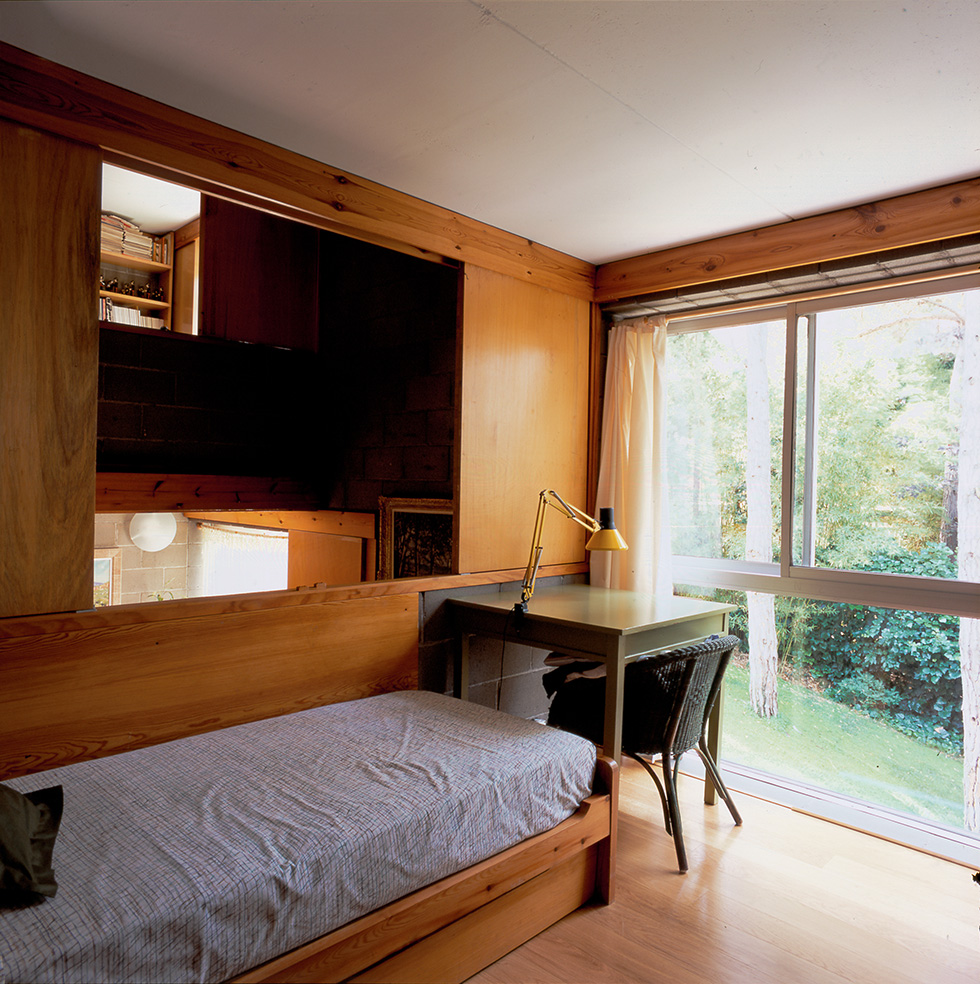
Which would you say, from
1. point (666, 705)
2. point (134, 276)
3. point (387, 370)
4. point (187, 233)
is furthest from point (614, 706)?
point (134, 276)

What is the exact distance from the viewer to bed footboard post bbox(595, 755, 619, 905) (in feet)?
7.38

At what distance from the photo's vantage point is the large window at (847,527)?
9.30 feet

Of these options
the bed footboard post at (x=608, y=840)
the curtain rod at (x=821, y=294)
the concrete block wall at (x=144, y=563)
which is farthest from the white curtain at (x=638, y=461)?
the concrete block wall at (x=144, y=563)

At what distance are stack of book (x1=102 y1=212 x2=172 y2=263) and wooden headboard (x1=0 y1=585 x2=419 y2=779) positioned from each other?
2.17 m

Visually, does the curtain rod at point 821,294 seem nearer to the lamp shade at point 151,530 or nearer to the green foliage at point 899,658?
the green foliage at point 899,658

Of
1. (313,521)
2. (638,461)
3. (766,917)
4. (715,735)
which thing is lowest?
(766,917)

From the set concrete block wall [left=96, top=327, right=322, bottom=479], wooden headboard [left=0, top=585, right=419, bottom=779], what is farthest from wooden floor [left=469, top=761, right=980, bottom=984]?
concrete block wall [left=96, top=327, right=322, bottom=479]

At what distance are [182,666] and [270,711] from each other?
1.18 ft

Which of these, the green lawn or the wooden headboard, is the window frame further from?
the wooden headboard

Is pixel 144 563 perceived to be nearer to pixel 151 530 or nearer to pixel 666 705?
pixel 151 530

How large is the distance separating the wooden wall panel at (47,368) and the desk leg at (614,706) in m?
1.62

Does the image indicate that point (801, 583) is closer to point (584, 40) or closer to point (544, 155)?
point (544, 155)

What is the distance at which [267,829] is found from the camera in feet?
5.17

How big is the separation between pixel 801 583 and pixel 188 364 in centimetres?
321
